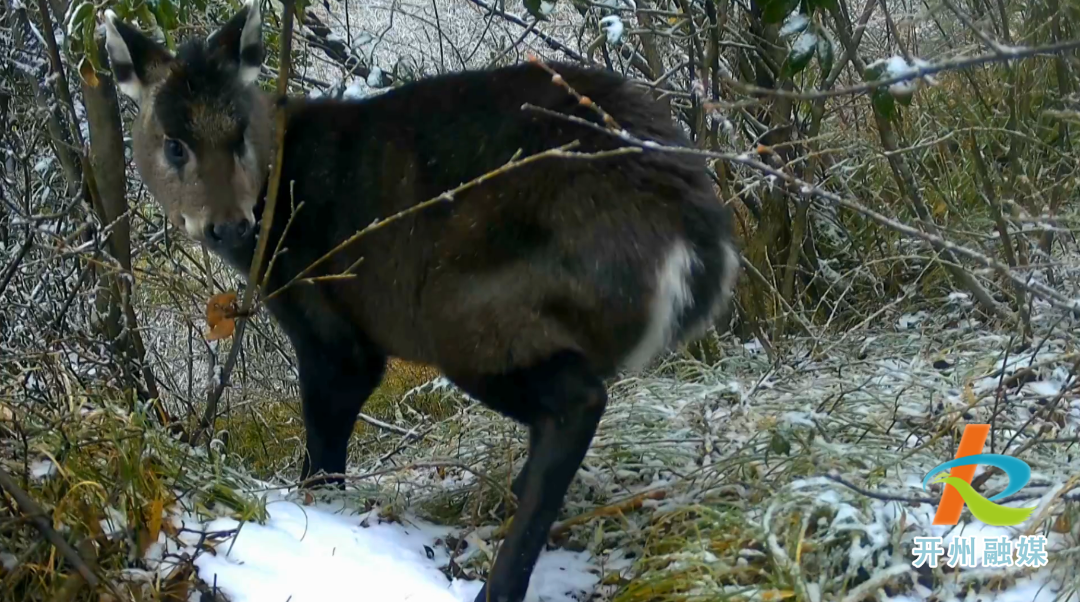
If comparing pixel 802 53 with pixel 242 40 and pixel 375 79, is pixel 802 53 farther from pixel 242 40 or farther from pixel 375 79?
pixel 375 79

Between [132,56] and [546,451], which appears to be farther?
[132,56]

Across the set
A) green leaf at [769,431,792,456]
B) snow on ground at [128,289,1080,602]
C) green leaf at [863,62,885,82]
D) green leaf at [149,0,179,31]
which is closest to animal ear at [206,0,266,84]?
green leaf at [149,0,179,31]

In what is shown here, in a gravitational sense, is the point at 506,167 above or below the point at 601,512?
above

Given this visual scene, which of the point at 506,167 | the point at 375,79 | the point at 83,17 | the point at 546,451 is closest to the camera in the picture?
the point at 506,167

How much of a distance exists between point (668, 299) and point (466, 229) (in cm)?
56

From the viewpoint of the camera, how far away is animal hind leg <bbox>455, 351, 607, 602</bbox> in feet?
7.91

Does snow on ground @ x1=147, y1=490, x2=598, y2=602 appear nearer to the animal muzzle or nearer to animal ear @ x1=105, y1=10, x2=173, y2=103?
the animal muzzle

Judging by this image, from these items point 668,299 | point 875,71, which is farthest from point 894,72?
point 668,299

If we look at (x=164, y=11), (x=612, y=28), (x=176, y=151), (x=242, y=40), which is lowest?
(x=176, y=151)

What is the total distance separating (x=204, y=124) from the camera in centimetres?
285

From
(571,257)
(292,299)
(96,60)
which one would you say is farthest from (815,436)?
(96,60)

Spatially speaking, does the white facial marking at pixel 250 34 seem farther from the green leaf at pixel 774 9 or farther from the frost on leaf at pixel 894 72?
the frost on leaf at pixel 894 72

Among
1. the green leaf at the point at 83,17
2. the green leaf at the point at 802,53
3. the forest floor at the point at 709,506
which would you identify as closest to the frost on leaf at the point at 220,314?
the forest floor at the point at 709,506

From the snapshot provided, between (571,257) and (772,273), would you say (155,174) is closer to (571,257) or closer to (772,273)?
(571,257)
